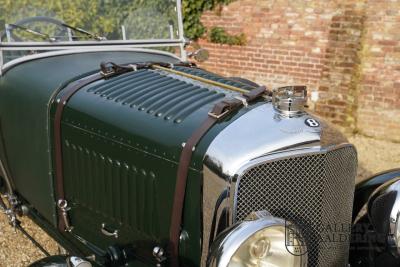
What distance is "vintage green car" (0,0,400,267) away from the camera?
6.52 feet

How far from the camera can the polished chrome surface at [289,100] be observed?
212 cm

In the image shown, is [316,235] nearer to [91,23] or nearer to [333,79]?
[91,23]

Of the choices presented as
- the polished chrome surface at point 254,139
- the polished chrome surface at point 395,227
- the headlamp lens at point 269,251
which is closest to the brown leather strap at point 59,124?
the polished chrome surface at point 254,139

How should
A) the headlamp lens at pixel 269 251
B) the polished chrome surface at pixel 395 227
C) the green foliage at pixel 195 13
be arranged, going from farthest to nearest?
the green foliage at pixel 195 13, the polished chrome surface at pixel 395 227, the headlamp lens at pixel 269 251

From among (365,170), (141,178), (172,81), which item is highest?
(172,81)

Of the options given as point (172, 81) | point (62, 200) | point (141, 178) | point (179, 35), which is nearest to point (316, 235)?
point (141, 178)

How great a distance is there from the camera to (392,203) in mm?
2539

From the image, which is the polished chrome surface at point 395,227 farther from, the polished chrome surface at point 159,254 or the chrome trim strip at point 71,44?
the chrome trim strip at point 71,44

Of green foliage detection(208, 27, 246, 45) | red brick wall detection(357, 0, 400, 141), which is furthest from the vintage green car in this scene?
green foliage detection(208, 27, 246, 45)

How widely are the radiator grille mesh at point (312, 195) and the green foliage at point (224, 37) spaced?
5654 millimetres

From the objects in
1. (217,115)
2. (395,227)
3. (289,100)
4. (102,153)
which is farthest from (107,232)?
(395,227)

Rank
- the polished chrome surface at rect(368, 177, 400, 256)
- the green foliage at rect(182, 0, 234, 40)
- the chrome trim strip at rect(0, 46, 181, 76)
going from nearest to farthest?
the polished chrome surface at rect(368, 177, 400, 256) < the chrome trim strip at rect(0, 46, 181, 76) < the green foliage at rect(182, 0, 234, 40)

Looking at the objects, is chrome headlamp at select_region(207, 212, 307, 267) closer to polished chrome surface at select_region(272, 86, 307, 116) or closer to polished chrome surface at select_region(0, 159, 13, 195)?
polished chrome surface at select_region(272, 86, 307, 116)

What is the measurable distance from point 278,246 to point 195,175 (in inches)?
17.8
